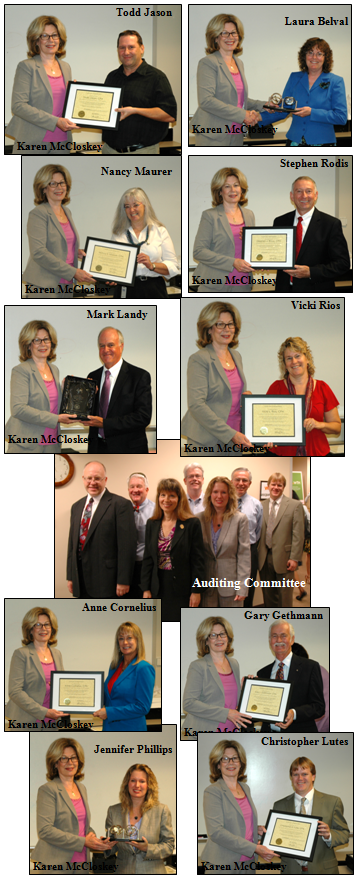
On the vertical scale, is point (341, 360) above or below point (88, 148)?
below

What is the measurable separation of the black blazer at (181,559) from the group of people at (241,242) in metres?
1.19

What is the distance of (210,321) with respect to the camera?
14.8 feet

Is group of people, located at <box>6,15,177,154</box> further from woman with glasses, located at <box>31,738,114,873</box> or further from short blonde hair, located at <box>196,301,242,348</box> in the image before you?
woman with glasses, located at <box>31,738,114,873</box>

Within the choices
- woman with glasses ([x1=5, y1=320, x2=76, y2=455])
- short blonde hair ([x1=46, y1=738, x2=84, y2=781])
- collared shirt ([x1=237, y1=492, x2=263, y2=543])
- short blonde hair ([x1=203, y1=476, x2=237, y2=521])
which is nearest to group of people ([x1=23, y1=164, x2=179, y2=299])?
woman with glasses ([x1=5, y1=320, x2=76, y2=455])

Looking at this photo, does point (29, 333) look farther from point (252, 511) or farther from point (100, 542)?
point (252, 511)

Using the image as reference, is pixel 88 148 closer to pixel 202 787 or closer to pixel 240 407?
pixel 240 407

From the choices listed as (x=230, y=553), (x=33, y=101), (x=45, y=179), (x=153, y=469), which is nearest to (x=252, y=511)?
(x=230, y=553)

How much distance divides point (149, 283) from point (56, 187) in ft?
2.19

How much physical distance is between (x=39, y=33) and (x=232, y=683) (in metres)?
3.37

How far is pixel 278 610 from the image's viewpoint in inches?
177

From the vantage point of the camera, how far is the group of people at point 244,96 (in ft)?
15.0

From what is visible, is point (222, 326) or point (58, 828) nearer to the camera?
point (58, 828)

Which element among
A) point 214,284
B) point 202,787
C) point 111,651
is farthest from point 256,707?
point 214,284

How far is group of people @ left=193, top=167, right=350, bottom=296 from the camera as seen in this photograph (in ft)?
14.9
